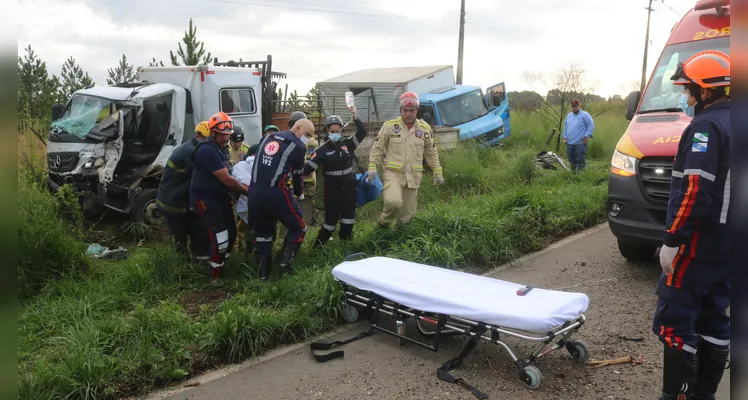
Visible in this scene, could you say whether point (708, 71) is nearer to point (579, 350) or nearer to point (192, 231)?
point (579, 350)

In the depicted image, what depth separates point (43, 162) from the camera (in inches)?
337

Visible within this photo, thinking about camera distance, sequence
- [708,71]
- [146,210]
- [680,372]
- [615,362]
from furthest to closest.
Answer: [146,210] → [615,362] → [680,372] → [708,71]

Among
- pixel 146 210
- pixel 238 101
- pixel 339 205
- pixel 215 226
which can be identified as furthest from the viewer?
pixel 238 101

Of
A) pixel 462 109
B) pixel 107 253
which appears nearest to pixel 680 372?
pixel 107 253

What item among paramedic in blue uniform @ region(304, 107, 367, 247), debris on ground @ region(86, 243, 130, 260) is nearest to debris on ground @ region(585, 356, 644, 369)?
paramedic in blue uniform @ region(304, 107, 367, 247)

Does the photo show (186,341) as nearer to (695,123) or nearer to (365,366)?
(365,366)

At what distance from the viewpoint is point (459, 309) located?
3.84 m

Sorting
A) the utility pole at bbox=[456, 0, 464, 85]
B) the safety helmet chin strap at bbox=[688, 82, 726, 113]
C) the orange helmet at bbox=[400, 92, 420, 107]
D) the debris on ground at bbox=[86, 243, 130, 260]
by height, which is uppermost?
the utility pole at bbox=[456, 0, 464, 85]

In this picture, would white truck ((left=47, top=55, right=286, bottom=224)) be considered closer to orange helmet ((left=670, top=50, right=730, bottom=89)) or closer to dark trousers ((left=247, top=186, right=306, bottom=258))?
dark trousers ((left=247, top=186, right=306, bottom=258))

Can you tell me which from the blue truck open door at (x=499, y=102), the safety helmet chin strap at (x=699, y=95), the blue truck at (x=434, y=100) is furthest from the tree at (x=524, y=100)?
the safety helmet chin strap at (x=699, y=95)

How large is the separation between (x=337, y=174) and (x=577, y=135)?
7.19 m

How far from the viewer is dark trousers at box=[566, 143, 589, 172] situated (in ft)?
39.1

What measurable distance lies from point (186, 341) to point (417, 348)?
5.80 feet

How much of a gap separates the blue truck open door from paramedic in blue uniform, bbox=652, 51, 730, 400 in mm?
12629
